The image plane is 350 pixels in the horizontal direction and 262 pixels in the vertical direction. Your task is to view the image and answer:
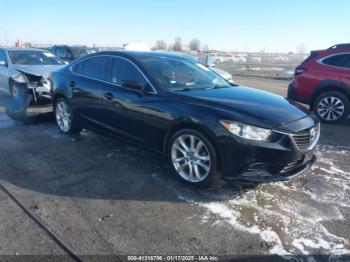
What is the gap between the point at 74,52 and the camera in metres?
17.2

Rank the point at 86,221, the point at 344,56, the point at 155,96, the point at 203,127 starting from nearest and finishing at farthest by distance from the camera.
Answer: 1. the point at 86,221
2. the point at 203,127
3. the point at 155,96
4. the point at 344,56

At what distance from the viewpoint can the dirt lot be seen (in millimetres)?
3029

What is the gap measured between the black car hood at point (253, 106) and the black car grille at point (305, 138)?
19 centimetres

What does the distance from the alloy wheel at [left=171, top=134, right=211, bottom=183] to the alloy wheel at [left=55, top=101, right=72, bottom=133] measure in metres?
2.75

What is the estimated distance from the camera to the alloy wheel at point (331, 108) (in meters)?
7.69

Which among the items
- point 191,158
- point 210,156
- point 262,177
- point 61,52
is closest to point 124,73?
point 191,158

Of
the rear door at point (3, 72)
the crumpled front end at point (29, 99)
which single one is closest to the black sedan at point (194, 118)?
the crumpled front end at point (29, 99)

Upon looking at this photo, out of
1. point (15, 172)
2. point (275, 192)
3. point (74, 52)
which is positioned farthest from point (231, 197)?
point (74, 52)

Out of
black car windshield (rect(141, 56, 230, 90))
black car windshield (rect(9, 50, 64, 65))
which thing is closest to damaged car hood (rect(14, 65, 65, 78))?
black car windshield (rect(9, 50, 64, 65))

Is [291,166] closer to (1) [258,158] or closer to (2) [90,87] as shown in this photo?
(1) [258,158]

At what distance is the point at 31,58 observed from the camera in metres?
10.0

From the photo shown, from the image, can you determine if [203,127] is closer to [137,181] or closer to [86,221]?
[137,181]

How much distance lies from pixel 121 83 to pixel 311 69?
513cm

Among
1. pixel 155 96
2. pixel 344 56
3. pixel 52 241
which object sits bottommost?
pixel 52 241
